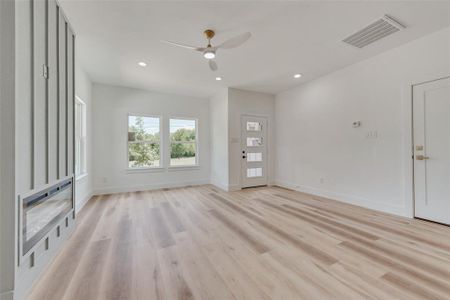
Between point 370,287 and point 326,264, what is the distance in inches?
14.2

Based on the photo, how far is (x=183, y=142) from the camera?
19.0 ft

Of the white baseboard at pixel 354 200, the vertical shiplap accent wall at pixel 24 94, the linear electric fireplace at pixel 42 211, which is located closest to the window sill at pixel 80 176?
the linear electric fireplace at pixel 42 211

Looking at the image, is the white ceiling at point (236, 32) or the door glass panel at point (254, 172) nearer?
the white ceiling at point (236, 32)

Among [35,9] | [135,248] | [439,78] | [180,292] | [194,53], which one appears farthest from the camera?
[194,53]

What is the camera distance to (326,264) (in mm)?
1836

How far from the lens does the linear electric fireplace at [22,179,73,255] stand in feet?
4.90

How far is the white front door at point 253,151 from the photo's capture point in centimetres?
533

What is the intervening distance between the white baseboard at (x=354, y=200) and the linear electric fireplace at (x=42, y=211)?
4683 millimetres

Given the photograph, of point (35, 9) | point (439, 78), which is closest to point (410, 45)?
point (439, 78)

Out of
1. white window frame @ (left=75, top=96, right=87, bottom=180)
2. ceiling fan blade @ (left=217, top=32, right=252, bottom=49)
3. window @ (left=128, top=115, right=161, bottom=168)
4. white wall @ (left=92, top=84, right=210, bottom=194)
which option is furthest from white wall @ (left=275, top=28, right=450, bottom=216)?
white window frame @ (left=75, top=96, right=87, bottom=180)

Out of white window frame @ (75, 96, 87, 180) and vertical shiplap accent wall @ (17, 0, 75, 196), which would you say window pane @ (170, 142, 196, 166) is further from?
vertical shiplap accent wall @ (17, 0, 75, 196)

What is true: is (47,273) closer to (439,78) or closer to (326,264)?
(326,264)

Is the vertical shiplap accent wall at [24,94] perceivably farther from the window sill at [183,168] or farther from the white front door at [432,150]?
the white front door at [432,150]

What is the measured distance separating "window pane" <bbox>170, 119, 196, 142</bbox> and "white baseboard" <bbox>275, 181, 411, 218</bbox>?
328cm
